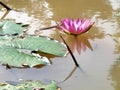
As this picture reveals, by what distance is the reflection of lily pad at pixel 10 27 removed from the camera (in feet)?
6.57

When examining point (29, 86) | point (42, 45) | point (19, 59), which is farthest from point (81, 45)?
point (29, 86)

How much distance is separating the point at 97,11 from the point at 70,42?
542 millimetres

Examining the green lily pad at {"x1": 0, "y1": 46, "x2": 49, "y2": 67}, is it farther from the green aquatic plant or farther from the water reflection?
the water reflection

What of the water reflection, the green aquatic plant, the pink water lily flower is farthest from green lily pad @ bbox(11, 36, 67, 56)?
the water reflection

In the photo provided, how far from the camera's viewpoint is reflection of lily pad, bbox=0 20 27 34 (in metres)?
2.00

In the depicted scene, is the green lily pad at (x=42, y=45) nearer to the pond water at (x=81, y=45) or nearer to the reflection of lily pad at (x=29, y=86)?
the pond water at (x=81, y=45)

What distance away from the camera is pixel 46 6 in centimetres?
254

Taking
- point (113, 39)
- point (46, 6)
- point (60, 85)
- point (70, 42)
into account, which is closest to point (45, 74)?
point (60, 85)

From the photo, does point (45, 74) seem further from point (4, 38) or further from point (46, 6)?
point (46, 6)

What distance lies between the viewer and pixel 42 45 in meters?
1.80

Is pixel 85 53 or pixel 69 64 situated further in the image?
pixel 85 53

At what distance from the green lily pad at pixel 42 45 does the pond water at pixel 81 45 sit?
5 cm

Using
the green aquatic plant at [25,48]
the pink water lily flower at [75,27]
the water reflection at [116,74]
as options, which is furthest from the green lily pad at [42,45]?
the water reflection at [116,74]

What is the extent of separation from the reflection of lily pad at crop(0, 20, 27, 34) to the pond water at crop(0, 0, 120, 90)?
77mm
